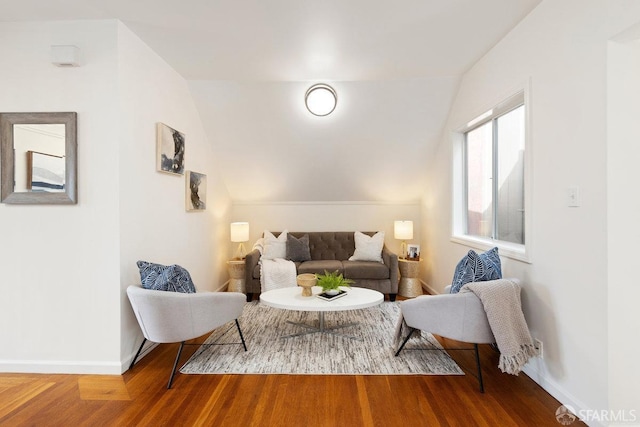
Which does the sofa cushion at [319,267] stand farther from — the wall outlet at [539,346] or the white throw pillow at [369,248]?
the wall outlet at [539,346]

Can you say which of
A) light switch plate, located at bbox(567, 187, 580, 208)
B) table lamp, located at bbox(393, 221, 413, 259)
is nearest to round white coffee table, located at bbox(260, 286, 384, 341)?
light switch plate, located at bbox(567, 187, 580, 208)

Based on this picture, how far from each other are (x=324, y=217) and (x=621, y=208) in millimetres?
3992

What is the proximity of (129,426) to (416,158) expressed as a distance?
4.24m

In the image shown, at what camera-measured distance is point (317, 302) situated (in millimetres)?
2914

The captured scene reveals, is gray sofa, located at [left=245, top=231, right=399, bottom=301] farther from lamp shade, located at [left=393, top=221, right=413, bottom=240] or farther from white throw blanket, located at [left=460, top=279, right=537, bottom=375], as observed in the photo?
white throw blanket, located at [left=460, top=279, right=537, bottom=375]

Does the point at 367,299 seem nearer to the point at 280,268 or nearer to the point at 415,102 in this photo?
the point at 280,268

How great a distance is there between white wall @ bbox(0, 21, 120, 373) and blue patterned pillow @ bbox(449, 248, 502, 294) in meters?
2.58

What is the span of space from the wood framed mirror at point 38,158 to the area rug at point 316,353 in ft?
5.44

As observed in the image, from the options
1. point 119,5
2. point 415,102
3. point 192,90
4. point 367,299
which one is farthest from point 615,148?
point 192,90

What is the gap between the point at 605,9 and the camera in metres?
1.79

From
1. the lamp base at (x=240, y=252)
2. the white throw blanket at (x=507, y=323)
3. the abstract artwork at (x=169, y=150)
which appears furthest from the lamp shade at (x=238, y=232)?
the white throw blanket at (x=507, y=323)

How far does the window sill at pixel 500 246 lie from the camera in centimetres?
253

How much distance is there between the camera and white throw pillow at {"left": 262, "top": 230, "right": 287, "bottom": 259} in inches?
187

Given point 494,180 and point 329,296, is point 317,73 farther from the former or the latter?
point 329,296
